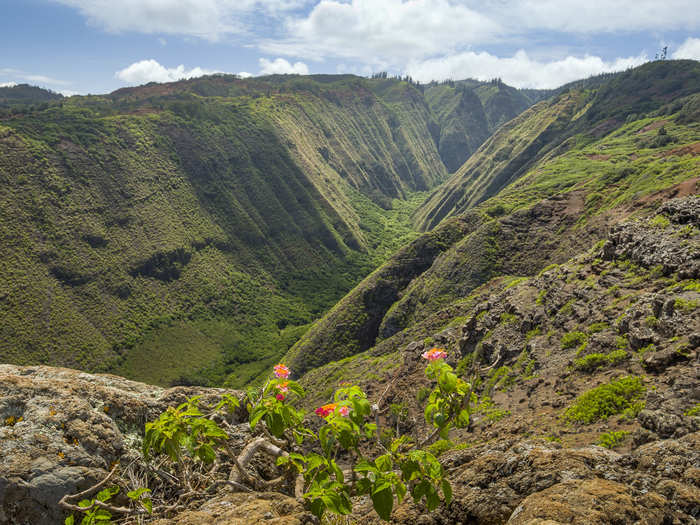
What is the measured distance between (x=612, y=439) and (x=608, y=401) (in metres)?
2.37

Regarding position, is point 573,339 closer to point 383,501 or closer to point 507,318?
point 507,318

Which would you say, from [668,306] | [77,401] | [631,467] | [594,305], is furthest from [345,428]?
[594,305]

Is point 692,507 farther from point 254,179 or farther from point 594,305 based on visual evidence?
point 254,179

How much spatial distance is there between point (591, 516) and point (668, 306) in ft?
47.4

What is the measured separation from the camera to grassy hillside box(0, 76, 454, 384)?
96562 mm

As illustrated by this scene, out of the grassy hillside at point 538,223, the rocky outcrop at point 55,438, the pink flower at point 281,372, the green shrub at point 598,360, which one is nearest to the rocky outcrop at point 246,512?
the pink flower at point 281,372

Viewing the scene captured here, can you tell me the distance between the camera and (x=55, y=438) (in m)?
5.95

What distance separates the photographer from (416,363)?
2597 cm

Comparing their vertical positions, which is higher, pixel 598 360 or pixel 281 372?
pixel 281 372

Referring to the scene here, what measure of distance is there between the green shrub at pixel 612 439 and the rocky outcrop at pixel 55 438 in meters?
10.6

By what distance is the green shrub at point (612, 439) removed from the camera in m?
9.53

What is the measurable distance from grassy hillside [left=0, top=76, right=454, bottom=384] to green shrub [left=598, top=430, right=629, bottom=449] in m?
97.0

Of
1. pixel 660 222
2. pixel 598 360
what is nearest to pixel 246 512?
pixel 598 360

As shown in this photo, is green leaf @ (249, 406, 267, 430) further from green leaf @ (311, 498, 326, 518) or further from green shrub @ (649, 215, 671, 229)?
green shrub @ (649, 215, 671, 229)
